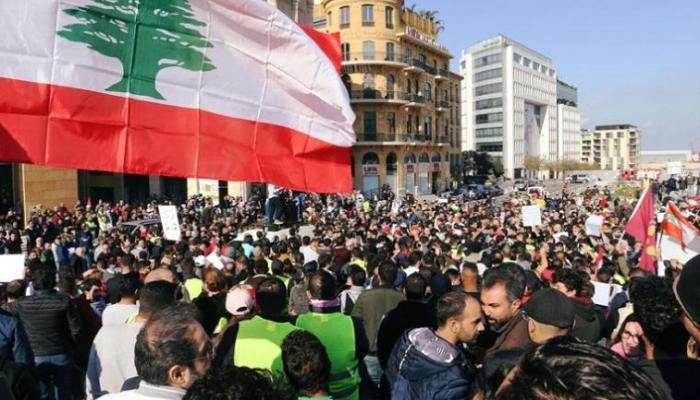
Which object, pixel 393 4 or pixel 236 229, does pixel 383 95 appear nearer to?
pixel 393 4

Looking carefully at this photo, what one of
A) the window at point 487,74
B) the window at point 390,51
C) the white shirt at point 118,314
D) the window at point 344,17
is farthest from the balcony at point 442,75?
the white shirt at point 118,314

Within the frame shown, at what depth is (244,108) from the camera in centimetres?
509

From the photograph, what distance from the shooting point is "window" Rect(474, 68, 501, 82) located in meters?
104

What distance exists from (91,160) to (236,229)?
46.4ft

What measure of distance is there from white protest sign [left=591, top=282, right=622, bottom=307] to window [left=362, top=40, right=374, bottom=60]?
45.5m

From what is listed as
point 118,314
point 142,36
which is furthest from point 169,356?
point 142,36

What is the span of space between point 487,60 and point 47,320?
109197 mm

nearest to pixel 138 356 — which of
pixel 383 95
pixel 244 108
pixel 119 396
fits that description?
pixel 119 396

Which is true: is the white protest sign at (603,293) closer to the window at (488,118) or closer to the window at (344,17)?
the window at (344,17)

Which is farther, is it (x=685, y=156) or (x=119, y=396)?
(x=685, y=156)

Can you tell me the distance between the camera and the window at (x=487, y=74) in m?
104

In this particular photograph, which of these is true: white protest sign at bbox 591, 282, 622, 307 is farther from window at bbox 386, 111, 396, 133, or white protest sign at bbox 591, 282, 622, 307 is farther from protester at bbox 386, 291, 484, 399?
window at bbox 386, 111, 396, 133

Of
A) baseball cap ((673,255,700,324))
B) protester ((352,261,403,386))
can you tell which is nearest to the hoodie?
protester ((352,261,403,386))

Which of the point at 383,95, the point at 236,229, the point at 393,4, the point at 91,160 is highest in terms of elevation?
the point at 393,4
